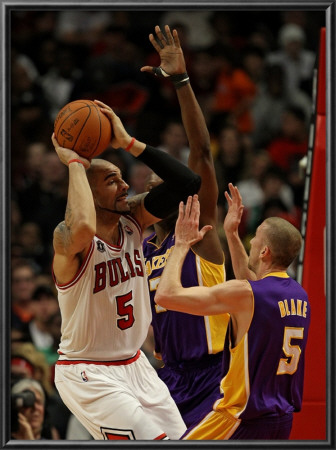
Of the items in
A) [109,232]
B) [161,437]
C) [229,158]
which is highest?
[229,158]

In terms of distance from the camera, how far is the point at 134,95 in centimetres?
997

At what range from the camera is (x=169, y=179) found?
456 cm

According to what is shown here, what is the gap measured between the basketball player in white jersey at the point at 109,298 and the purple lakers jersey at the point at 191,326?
1.68 feet

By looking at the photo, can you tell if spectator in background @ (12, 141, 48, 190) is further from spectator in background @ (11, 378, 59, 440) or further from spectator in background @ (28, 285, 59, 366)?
spectator in background @ (11, 378, 59, 440)

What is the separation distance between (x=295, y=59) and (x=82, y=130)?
266 inches

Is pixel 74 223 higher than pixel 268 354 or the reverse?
higher

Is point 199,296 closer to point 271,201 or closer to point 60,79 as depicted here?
point 271,201

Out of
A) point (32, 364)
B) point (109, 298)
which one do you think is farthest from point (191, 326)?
point (32, 364)

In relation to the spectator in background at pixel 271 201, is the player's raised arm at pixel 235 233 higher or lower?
lower

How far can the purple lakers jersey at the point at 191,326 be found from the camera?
202 inches

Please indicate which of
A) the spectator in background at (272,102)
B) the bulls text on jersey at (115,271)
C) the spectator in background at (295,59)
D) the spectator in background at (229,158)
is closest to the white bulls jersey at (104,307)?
the bulls text on jersey at (115,271)

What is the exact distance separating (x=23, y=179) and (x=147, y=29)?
10.4ft

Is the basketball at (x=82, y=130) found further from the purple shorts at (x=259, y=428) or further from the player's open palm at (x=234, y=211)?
the purple shorts at (x=259, y=428)

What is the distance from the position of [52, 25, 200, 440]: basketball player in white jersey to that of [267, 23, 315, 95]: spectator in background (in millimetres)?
6197
